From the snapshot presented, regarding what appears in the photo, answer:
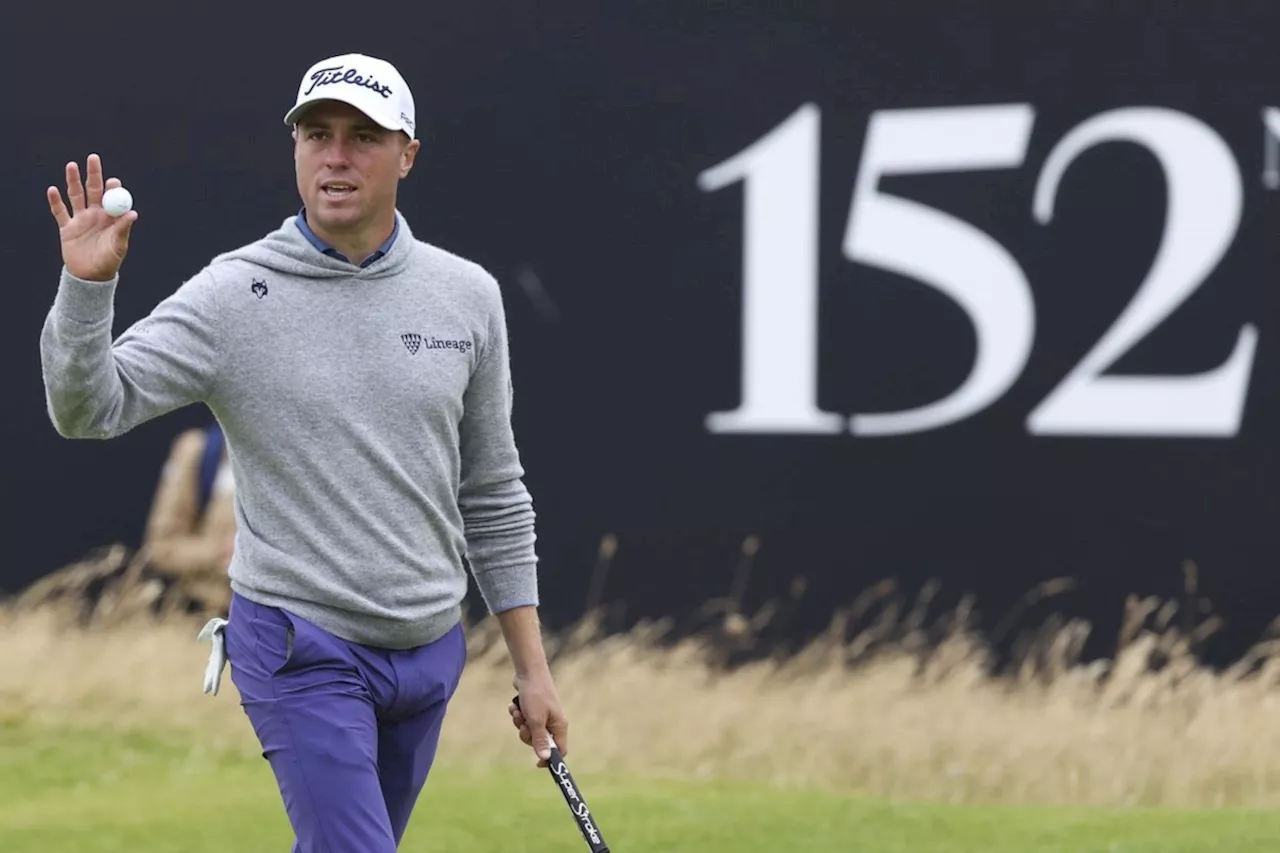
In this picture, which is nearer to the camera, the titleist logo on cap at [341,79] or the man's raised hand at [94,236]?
the man's raised hand at [94,236]

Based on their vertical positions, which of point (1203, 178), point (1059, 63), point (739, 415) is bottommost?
point (739, 415)

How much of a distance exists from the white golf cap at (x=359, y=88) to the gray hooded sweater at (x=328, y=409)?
0.74 ft

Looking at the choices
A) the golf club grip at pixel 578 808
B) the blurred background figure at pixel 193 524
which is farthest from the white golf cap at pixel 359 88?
the blurred background figure at pixel 193 524

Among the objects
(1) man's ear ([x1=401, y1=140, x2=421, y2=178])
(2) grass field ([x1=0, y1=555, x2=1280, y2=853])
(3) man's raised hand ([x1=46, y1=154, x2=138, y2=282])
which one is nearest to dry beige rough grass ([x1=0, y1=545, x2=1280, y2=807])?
(2) grass field ([x1=0, y1=555, x2=1280, y2=853])

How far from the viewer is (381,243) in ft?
10.5

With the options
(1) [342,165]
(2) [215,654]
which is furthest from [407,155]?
(2) [215,654]

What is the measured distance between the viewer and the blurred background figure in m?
7.97

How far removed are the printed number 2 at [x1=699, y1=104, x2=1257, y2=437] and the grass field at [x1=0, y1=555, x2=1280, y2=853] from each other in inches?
32.9

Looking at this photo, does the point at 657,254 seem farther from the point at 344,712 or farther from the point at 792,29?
the point at 344,712

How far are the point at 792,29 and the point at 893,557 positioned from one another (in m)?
2.03

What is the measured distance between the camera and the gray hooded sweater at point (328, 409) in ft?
9.88

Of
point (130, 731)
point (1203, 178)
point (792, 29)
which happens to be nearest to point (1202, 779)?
point (1203, 178)

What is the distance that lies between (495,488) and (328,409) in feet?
1.50

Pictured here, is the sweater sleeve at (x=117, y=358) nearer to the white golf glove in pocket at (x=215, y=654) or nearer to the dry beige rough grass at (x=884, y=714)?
the white golf glove in pocket at (x=215, y=654)
